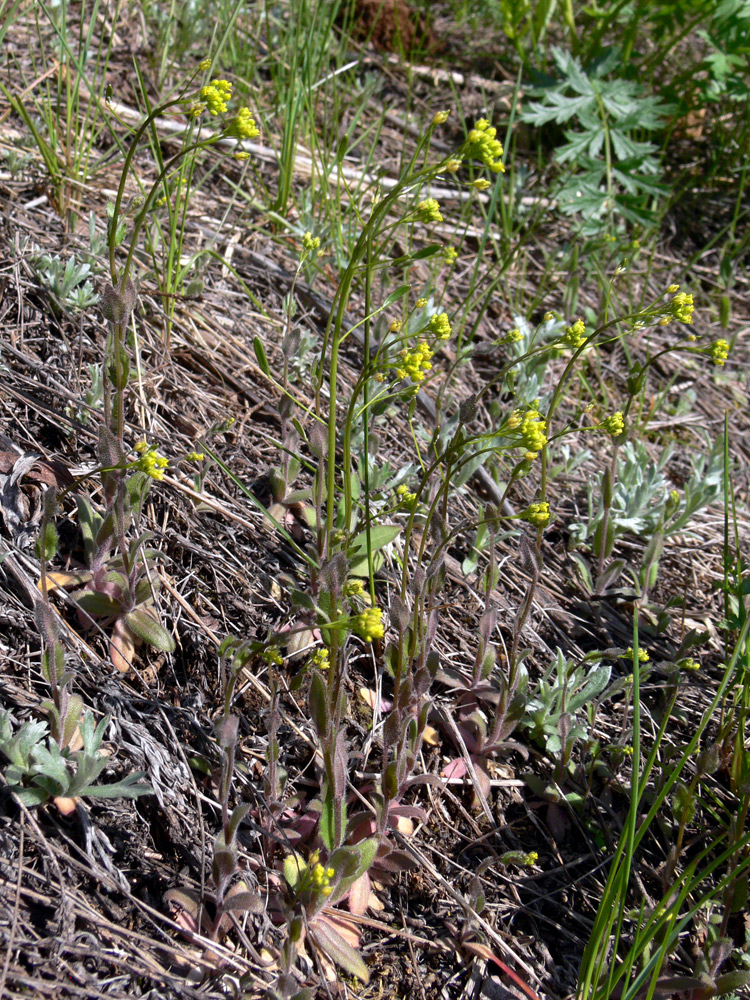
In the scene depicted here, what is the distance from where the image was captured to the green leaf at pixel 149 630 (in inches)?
83.1

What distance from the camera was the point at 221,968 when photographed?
171 cm

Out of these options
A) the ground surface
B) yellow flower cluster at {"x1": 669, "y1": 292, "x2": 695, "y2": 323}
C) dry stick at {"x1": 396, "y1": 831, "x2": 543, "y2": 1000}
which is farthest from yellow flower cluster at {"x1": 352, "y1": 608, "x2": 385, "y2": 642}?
yellow flower cluster at {"x1": 669, "y1": 292, "x2": 695, "y2": 323}

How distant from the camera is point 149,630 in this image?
6.95 ft

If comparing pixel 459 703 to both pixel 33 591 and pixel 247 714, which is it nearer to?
pixel 247 714

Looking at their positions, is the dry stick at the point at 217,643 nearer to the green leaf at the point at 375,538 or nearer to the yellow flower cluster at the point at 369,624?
the green leaf at the point at 375,538

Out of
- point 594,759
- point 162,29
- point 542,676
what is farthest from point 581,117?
point 594,759

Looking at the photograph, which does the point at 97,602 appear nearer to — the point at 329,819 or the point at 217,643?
the point at 217,643

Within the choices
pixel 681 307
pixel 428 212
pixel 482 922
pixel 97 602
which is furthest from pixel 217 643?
pixel 681 307

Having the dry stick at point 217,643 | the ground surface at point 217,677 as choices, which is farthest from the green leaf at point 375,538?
the dry stick at point 217,643

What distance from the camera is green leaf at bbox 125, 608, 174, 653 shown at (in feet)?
6.93

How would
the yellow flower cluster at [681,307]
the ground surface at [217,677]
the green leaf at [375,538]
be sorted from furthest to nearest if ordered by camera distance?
the green leaf at [375,538] → the yellow flower cluster at [681,307] → the ground surface at [217,677]

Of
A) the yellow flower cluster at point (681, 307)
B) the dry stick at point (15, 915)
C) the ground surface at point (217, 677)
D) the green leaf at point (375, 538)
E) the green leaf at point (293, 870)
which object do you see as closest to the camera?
the dry stick at point (15, 915)

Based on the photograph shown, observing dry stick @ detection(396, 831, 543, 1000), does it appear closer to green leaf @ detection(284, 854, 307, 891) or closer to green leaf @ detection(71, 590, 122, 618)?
green leaf @ detection(284, 854, 307, 891)

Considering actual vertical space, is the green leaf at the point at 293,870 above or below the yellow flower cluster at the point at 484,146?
below
